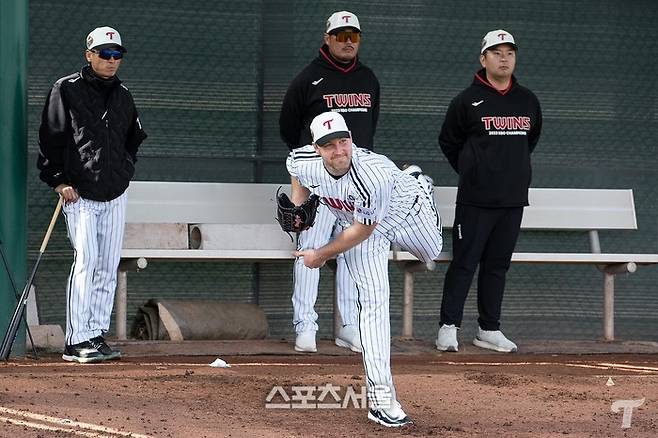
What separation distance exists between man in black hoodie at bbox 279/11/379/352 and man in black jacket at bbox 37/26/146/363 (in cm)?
107

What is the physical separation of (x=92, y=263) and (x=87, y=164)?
513 mm

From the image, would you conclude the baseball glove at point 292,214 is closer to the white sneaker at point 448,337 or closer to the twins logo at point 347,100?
the twins logo at point 347,100

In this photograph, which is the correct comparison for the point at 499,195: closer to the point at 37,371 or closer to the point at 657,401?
the point at 657,401

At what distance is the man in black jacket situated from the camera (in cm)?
665

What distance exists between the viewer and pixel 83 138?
666cm

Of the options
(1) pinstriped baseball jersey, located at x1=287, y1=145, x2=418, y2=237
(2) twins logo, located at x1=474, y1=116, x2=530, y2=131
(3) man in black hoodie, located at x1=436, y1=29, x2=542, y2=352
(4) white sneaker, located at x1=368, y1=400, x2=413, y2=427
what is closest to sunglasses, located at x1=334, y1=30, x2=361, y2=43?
(3) man in black hoodie, located at x1=436, y1=29, x2=542, y2=352

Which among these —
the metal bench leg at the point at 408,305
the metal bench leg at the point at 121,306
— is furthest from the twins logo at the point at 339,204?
the metal bench leg at the point at 408,305

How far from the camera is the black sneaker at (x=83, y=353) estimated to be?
21.9 ft

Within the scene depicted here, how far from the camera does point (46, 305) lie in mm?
8148

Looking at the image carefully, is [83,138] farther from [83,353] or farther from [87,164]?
[83,353]

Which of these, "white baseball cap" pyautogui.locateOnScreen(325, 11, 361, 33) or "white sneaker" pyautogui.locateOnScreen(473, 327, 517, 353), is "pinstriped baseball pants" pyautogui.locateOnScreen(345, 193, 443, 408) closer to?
"white baseball cap" pyautogui.locateOnScreen(325, 11, 361, 33)

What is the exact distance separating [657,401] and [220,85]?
373 cm

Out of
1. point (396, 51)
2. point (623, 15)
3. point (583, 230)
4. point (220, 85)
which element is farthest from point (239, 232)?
point (623, 15)

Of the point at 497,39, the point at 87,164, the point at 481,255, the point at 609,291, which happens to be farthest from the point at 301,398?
the point at 609,291
